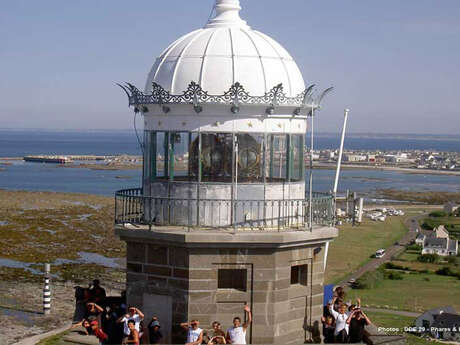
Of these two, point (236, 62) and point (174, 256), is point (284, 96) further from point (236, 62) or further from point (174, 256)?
point (174, 256)

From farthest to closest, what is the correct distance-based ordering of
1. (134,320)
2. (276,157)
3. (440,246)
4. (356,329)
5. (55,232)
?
1. (440,246)
2. (55,232)
3. (356,329)
4. (276,157)
5. (134,320)

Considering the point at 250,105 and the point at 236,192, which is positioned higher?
the point at 250,105

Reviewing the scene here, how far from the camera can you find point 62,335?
13828 mm

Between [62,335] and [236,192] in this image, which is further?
[62,335]

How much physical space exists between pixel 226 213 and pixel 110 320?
2.73 m

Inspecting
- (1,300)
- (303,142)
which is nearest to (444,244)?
(1,300)

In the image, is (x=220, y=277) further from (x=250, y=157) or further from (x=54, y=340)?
(x=54, y=340)

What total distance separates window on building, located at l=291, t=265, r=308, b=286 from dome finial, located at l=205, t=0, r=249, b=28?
13.6 feet

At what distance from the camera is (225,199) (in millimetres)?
12641

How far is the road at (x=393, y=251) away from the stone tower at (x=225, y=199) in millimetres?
48556

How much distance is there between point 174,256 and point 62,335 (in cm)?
284

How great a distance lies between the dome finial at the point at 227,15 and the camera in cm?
1352

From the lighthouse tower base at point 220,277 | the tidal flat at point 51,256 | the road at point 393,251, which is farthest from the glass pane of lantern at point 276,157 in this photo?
the road at point 393,251

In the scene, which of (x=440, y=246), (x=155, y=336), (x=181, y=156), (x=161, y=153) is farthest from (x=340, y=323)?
(x=440, y=246)
